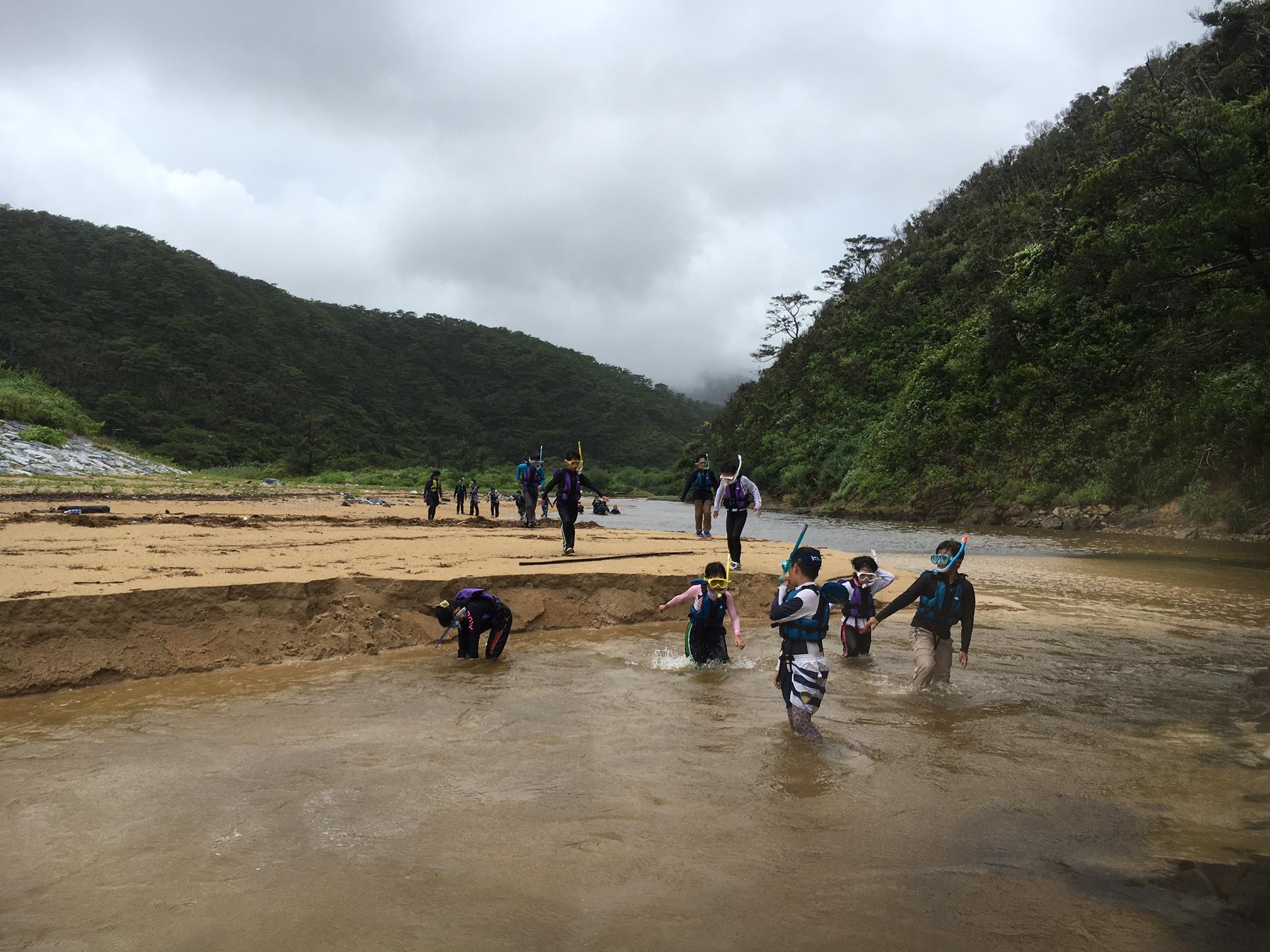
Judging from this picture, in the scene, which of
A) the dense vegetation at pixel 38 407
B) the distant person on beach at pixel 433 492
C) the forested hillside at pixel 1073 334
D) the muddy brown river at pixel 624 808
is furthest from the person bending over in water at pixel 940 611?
the dense vegetation at pixel 38 407

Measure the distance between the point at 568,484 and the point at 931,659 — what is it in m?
7.03

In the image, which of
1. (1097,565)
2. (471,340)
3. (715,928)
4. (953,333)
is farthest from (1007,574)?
(471,340)

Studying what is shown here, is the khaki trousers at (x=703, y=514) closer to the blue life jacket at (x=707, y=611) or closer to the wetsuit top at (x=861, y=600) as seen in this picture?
the wetsuit top at (x=861, y=600)

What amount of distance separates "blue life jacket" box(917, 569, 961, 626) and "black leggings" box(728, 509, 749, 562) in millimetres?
4714

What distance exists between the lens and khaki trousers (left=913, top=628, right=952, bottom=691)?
7020 millimetres

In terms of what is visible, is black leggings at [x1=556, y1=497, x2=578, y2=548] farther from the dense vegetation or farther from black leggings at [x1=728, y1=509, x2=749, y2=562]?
the dense vegetation

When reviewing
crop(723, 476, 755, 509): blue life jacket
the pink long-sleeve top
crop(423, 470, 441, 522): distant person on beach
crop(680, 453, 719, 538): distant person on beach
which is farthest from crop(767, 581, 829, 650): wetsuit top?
crop(423, 470, 441, 522): distant person on beach

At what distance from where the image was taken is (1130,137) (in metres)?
23.5

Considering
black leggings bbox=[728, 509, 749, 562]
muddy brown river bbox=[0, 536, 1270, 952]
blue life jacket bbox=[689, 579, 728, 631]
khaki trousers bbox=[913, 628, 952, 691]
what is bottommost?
muddy brown river bbox=[0, 536, 1270, 952]

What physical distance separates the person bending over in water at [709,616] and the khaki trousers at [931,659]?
1.70m

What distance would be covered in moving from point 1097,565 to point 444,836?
16160 mm

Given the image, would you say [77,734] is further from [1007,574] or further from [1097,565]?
[1097,565]

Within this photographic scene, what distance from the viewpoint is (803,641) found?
230 inches

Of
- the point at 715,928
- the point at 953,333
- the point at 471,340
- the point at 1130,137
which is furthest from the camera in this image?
the point at 471,340
